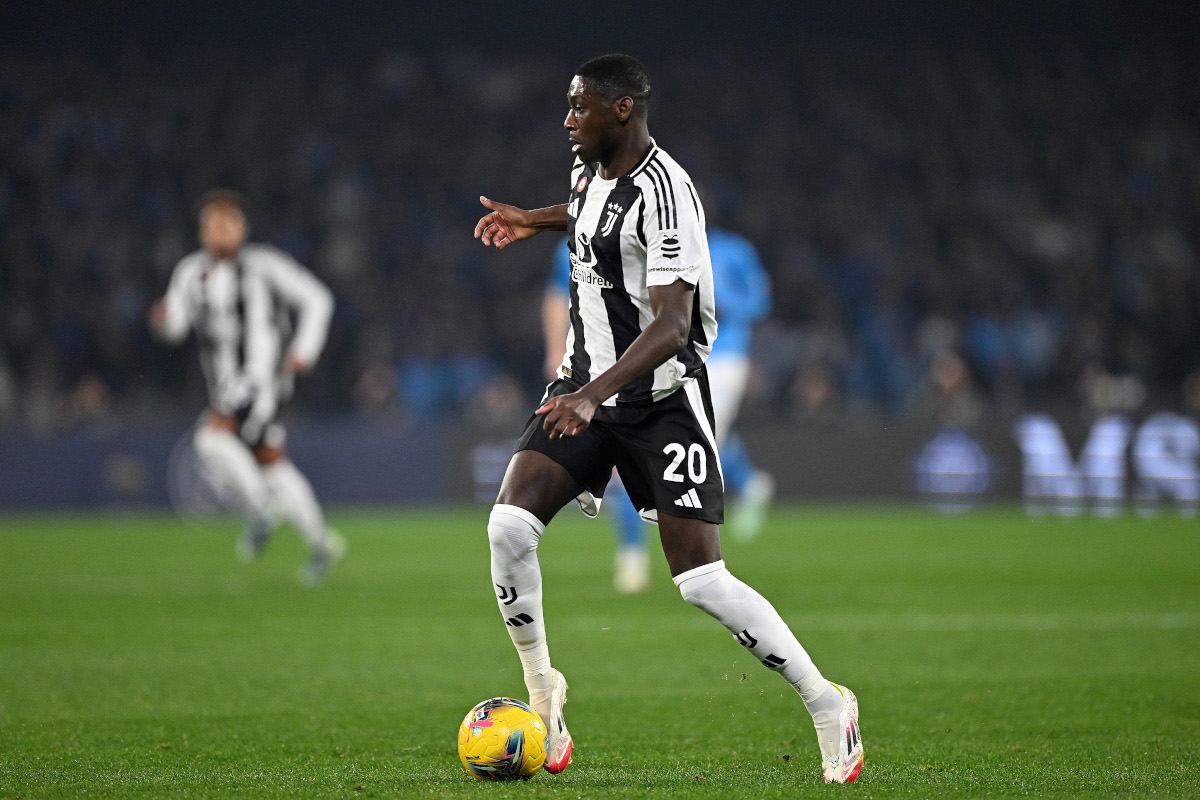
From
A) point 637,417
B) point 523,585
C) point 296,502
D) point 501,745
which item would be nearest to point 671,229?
point 637,417

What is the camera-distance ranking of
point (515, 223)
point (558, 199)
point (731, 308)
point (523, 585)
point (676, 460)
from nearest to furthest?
point (676, 460) → point (523, 585) → point (515, 223) → point (731, 308) → point (558, 199)

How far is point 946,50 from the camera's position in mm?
25234

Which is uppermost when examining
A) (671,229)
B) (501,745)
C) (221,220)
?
(221,220)

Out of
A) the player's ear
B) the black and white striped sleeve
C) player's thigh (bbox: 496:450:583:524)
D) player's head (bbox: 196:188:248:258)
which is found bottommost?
player's thigh (bbox: 496:450:583:524)

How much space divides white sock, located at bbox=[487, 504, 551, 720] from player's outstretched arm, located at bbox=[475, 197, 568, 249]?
0.95 meters

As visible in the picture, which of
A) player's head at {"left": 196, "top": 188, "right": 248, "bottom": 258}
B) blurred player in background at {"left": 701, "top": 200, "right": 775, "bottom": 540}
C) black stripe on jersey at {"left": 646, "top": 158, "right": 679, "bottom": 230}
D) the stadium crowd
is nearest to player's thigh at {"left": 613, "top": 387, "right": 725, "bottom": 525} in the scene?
black stripe on jersey at {"left": 646, "top": 158, "right": 679, "bottom": 230}

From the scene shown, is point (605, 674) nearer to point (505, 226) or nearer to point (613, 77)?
point (505, 226)

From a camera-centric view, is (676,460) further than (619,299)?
No

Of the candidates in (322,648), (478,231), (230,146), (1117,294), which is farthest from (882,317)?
(478,231)

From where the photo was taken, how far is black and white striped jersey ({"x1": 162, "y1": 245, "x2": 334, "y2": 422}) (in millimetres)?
9952

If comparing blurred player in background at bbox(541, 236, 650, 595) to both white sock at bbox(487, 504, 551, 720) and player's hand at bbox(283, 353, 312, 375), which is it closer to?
player's hand at bbox(283, 353, 312, 375)

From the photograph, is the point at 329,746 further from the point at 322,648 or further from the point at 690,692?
the point at 322,648

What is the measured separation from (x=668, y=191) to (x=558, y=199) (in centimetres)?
1856

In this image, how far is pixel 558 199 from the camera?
22.5 meters
